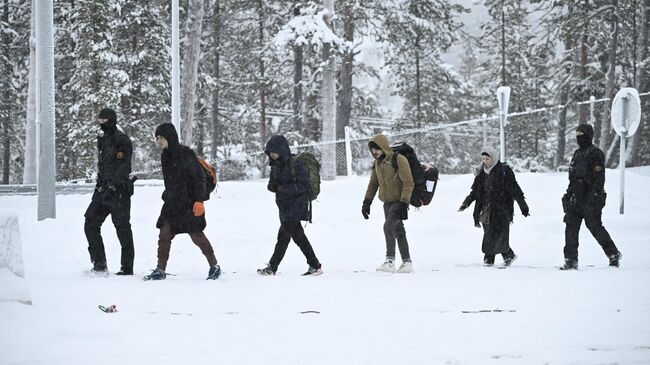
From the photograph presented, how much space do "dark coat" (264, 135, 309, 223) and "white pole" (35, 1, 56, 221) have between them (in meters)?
4.83

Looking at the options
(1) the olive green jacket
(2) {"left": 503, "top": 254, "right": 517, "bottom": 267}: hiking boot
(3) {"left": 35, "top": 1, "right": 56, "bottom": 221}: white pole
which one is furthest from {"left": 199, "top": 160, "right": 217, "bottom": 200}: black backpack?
(3) {"left": 35, "top": 1, "right": 56, "bottom": 221}: white pole

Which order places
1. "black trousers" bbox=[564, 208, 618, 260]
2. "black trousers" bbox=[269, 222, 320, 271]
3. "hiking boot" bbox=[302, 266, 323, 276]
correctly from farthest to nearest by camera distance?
"black trousers" bbox=[564, 208, 618, 260], "hiking boot" bbox=[302, 266, 323, 276], "black trousers" bbox=[269, 222, 320, 271]

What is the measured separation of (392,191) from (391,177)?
0.18m

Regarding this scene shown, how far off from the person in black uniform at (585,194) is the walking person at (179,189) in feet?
15.5

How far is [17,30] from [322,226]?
2432 centimetres

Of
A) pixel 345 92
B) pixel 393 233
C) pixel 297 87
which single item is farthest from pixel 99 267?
pixel 297 87

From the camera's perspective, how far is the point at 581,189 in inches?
353

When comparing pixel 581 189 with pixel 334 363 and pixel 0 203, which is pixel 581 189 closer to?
pixel 334 363

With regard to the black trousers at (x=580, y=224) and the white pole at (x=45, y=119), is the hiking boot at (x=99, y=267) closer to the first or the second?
the white pole at (x=45, y=119)

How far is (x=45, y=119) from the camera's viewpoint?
11.6 m

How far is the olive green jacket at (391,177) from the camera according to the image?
8.74 m

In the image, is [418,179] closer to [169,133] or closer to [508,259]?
[508,259]

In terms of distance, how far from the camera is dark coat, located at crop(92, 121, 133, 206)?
8180 mm

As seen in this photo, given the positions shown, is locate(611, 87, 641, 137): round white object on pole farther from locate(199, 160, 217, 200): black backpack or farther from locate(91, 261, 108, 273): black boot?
locate(91, 261, 108, 273): black boot
